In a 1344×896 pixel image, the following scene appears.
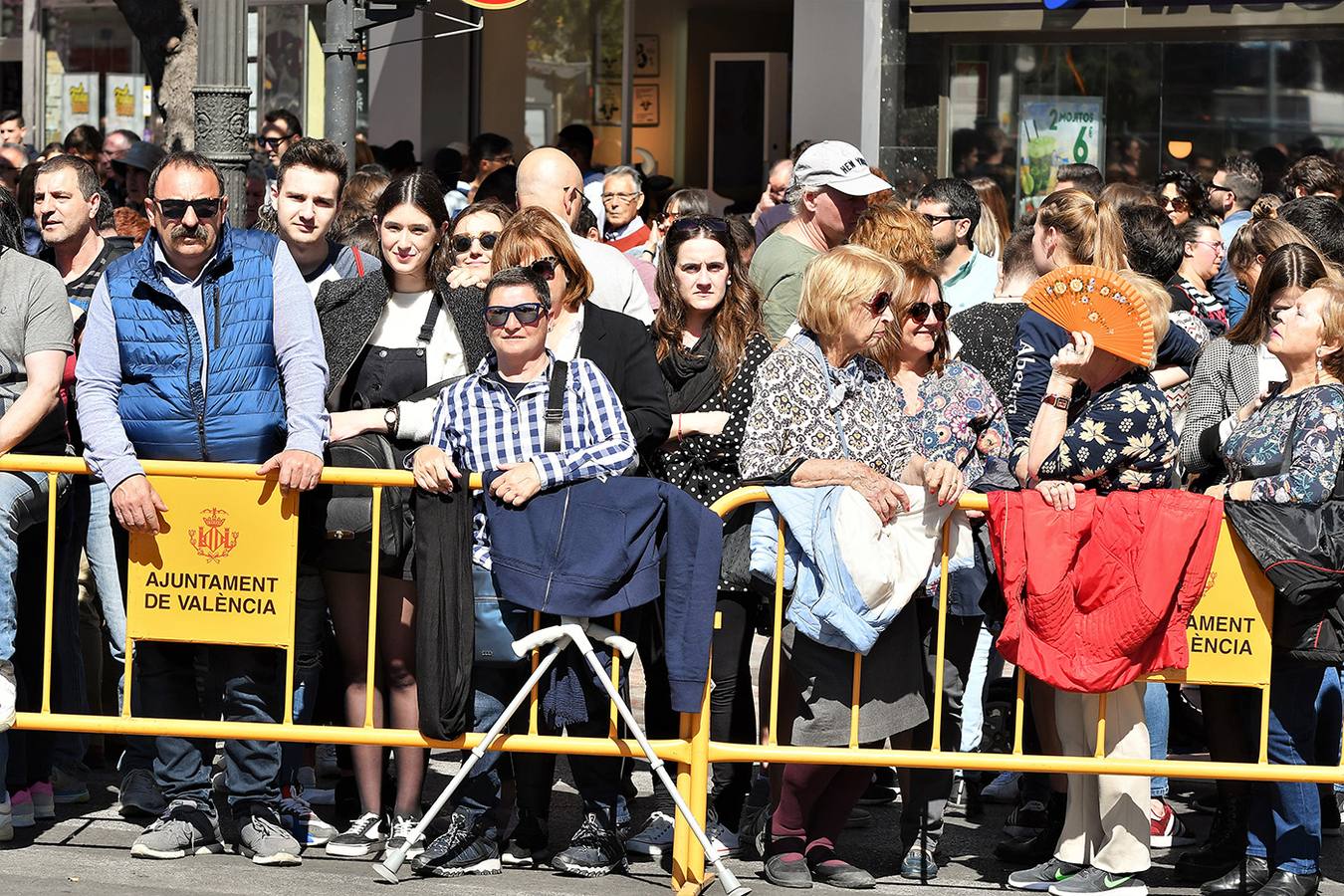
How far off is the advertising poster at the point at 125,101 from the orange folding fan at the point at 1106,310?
18793 mm

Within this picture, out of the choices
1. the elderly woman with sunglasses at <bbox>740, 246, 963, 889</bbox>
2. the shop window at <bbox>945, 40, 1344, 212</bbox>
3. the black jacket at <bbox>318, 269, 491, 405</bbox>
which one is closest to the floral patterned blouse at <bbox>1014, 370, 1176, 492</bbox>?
the elderly woman with sunglasses at <bbox>740, 246, 963, 889</bbox>

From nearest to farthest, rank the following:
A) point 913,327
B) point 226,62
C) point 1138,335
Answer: point 1138,335 → point 913,327 → point 226,62

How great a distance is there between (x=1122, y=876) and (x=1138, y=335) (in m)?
1.74

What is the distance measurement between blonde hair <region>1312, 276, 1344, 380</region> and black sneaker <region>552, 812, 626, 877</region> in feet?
9.24

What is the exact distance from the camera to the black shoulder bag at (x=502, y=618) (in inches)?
235

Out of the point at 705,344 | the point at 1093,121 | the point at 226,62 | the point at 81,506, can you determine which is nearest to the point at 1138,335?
the point at 705,344

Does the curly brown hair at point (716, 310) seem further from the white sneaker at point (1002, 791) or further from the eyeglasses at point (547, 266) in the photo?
the white sneaker at point (1002, 791)

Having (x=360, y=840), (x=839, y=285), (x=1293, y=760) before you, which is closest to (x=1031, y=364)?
(x=839, y=285)

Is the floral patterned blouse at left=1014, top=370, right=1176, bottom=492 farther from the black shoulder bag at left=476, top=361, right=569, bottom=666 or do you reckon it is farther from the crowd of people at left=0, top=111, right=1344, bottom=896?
the black shoulder bag at left=476, top=361, right=569, bottom=666

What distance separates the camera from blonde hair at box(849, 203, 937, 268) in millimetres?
7242

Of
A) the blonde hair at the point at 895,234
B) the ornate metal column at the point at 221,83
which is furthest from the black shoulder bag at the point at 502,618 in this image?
the ornate metal column at the point at 221,83

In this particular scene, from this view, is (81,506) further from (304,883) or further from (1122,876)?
(1122,876)

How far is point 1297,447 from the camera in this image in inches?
234

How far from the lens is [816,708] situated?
6000 mm
